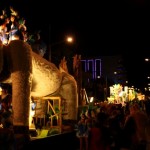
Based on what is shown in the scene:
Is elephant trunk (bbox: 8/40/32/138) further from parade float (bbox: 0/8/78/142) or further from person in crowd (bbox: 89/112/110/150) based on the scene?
person in crowd (bbox: 89/112/110/150)

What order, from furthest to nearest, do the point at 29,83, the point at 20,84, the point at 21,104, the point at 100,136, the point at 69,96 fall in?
the point at 69,96 < the point at 29,83 < the point at 20,84 < the point at 21,104 < the point at 100,136

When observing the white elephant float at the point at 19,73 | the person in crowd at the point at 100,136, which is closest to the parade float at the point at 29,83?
the white elephant float at the point at 19,73

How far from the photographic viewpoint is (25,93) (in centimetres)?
1300

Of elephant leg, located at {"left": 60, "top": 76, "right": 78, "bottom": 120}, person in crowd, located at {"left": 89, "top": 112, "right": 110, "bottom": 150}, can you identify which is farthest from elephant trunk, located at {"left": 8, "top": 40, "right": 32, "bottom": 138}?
person in crowd, located at {"left": 89, "top": 112, "right": 110, "bottom": 150}

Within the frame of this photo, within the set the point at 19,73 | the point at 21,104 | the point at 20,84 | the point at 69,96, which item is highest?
the point at 19,73

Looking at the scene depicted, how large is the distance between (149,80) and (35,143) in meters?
77.6

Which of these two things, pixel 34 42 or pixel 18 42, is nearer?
pixel 18 42

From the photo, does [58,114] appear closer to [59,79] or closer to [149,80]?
[59,79]

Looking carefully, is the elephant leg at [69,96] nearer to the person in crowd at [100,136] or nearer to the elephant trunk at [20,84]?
the elephant trunk at [20,84]

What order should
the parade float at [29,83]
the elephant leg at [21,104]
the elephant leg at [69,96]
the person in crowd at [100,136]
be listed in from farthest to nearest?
the elephant leg at [69,96] → the parade float at [29,83] → the elephant leg at [21,104] → the person in crowd at [100,136]

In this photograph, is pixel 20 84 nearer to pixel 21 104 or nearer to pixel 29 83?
pixel 29 83

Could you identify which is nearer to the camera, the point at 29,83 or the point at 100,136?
the point at 100,136

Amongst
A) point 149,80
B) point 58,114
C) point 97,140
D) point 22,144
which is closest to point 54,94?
point 58,114

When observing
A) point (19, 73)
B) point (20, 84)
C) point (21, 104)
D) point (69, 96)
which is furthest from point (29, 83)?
point (69, 96)
